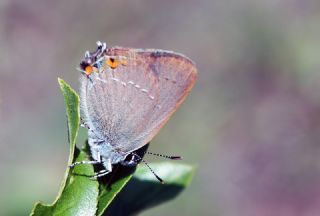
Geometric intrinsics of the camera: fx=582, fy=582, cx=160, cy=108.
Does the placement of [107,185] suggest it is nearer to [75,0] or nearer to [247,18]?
[247,18]

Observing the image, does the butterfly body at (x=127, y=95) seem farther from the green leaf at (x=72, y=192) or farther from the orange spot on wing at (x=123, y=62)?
the green leaf at (x=72, y=192)

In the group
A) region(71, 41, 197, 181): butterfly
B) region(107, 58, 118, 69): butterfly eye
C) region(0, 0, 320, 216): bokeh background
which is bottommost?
region(71, 41, 197, 181): butterfly

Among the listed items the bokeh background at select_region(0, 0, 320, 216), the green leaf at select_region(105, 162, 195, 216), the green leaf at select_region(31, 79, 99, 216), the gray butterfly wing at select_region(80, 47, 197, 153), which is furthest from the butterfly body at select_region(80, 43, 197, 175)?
the bokeh background at select_region(0, 0, 320, 216)

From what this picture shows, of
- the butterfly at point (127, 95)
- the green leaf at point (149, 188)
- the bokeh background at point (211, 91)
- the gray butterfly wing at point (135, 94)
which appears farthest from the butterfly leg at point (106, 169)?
the bokeh background at point (211, 91)

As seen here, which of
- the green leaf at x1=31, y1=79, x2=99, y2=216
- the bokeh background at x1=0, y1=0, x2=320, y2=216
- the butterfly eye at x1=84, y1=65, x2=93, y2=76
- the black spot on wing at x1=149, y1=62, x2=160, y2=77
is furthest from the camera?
the bokeh background at x1=0, y1=0, x2=320, y2=216

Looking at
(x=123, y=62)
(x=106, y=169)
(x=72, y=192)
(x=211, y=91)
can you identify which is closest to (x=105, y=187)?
(x=72, y=192)

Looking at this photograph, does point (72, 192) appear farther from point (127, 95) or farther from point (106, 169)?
point (127, 95)

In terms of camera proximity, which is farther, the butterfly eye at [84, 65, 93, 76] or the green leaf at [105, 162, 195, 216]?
the butterfly eye at [84, 65, 93, 76]

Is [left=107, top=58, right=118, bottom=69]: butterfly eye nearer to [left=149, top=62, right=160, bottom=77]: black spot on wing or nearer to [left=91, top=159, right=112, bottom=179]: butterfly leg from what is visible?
[left=149, top=62, right=160, bottom=77]: black spot on wing
